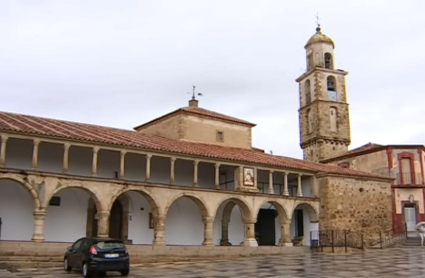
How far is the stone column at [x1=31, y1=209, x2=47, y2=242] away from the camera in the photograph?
1816cm

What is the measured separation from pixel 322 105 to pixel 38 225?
33.1 metres

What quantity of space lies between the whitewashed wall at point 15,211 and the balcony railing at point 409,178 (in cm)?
2592

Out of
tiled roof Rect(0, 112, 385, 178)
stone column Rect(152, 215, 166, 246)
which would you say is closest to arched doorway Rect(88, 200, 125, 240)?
stone column Rect(152, 215, 166, 246)

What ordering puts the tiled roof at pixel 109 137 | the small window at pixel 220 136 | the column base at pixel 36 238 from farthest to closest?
the small window at pixel 220 136 → the tiled roof at pixel 109 137 → the column base at pixel 36 238

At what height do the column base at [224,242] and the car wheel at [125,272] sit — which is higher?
the column base at [224,242]

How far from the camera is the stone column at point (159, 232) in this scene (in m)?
20.9

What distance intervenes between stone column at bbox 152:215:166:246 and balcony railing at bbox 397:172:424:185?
20.9 m

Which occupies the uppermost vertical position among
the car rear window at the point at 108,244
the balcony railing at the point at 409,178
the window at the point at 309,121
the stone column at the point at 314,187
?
the window at the point at 309,121

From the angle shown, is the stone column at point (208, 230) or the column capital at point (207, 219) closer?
the stone column at point (208, 230)

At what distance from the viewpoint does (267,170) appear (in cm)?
2567

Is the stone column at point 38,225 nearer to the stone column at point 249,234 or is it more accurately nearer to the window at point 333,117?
the stone column at point 249,234

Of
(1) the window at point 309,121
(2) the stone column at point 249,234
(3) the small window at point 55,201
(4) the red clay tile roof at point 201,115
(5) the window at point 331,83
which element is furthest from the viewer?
(5) the window at point 331,83

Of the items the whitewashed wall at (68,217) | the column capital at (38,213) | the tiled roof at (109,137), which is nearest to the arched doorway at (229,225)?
the tiled roof at (109,137)

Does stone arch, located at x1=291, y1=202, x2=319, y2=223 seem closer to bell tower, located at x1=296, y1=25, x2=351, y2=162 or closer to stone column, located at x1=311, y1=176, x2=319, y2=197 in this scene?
stone column, located at x1=311, y1=176, x2=319, y2=197
